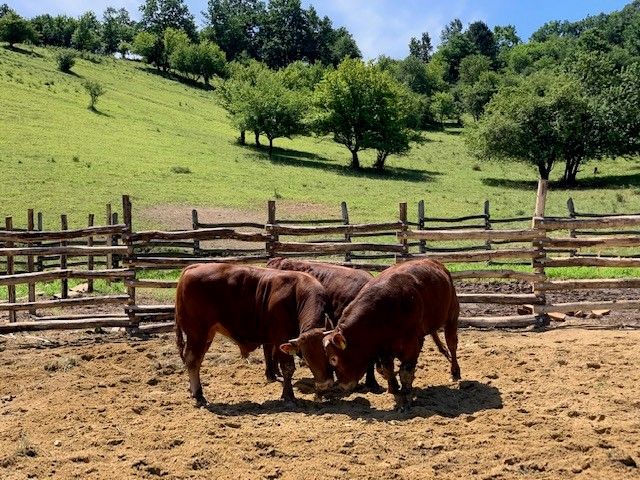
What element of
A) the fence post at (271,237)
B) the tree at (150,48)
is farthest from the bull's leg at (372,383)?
the tree at (150,48)

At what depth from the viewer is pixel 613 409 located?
6234mm

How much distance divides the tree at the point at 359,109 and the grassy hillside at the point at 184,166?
5.70 feet

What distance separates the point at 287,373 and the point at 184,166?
2861 cm

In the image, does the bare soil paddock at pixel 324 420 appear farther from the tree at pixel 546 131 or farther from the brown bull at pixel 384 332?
the tree at pixel 546 131

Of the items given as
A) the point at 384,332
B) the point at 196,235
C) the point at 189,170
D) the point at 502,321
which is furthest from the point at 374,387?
the point at 189,170

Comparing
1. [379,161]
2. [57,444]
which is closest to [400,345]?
[57,444]

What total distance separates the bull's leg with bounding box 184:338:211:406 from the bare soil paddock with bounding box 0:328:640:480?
13 cm

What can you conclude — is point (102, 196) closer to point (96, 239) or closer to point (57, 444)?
point (96, 239)

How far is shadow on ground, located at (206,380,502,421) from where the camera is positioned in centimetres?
651

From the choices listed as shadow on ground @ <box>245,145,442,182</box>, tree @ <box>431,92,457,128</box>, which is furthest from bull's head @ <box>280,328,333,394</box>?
tree @ <box>431,92,457,128</box>

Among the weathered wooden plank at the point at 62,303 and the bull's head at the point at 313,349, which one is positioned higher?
the bull's head at the point at 313,349

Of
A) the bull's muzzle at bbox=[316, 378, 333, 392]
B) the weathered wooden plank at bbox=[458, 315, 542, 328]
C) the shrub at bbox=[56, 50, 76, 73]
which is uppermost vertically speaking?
the shrub at bbox=[56, 50, 76, 73]

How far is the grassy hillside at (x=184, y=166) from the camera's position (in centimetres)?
2805

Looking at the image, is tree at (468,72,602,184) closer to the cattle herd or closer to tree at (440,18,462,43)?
the cattle herd
